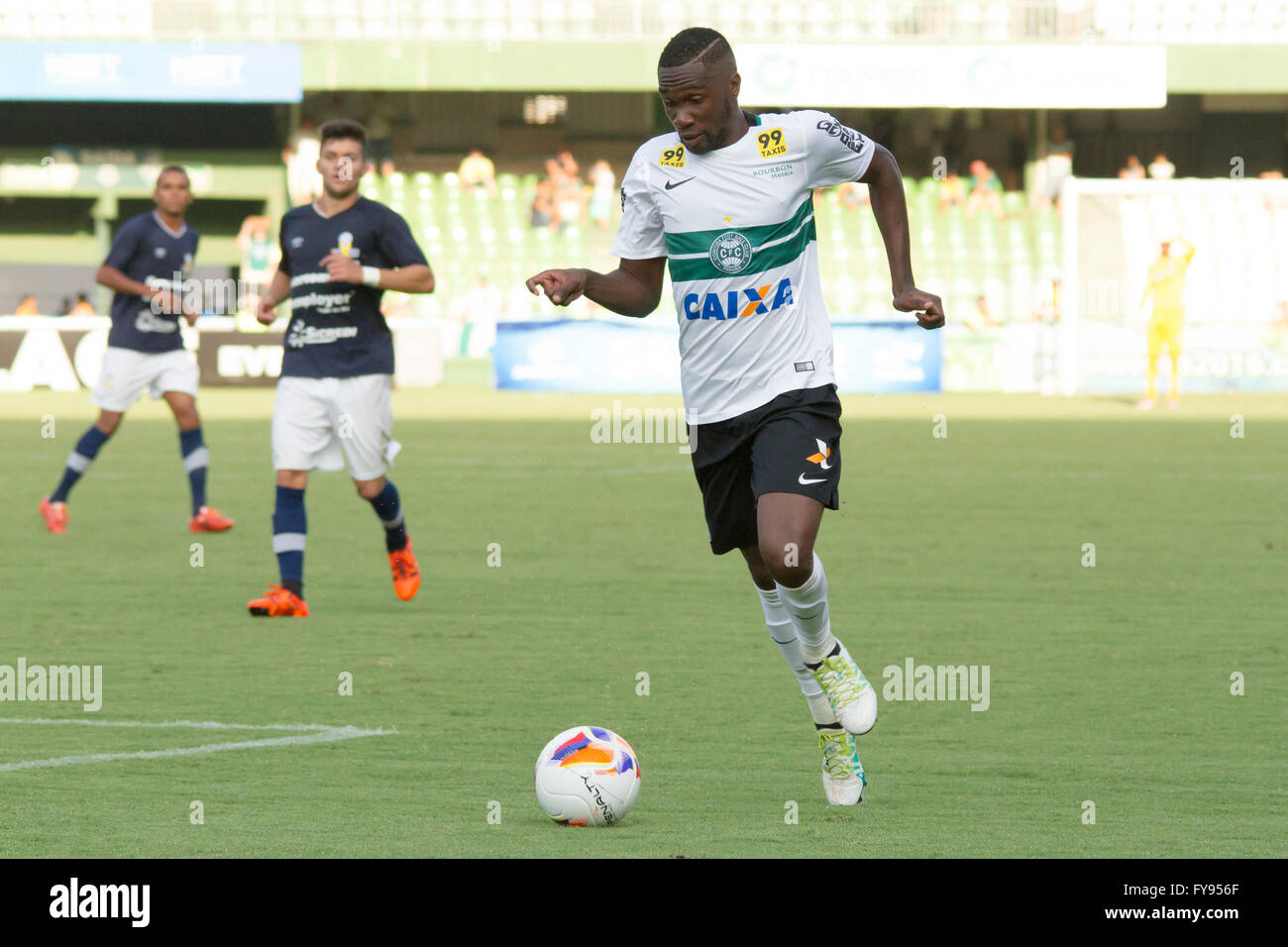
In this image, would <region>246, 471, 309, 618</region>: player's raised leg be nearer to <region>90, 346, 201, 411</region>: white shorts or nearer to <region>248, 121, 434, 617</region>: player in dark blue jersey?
<region>248, 121, 434, 617</region>: player in dark blue jersey

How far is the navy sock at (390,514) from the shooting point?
9828 millimetres

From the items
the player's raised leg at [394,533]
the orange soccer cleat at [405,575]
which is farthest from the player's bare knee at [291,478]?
the orange soccer cleat at [405,575]

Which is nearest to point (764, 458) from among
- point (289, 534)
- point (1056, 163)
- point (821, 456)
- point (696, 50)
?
point (821, 456)

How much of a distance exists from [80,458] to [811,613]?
8.41 m

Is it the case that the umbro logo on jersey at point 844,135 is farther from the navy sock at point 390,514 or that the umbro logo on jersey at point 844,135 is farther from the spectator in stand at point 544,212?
the spectator in stand at point 544,212

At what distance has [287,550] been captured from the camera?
9773 mm

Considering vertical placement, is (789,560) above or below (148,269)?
below

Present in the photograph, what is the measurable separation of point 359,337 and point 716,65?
412cm

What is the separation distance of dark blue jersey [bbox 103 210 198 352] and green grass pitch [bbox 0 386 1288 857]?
1.29m

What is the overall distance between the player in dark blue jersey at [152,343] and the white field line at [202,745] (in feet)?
19.4

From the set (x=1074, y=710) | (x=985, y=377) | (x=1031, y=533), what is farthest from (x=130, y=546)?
(x=985, y=377)

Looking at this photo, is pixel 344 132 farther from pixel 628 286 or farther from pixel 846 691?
pixel 846 691

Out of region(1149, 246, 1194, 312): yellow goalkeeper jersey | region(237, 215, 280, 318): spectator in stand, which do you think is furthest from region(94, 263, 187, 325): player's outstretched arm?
region(237, 215, 280, 318): spectator in stand
